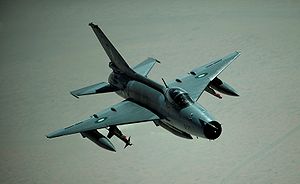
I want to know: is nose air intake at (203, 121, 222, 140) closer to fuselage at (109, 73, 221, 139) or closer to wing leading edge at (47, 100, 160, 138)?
fuselage at (109, 73, 221, 139)

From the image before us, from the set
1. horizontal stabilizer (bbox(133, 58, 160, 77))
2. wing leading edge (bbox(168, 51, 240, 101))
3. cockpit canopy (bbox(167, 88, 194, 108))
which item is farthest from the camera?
horizontal stabilizer (bbox(133, 58, 160, 77))

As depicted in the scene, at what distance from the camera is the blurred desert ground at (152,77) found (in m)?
25.7

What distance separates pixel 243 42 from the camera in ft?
131

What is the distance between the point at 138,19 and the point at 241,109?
69.2ft

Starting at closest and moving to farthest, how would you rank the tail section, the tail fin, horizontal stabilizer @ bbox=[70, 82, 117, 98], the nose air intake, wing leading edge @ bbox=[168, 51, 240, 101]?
the nose air intake, wing leading edge @ bbox=[168, 51, 240, 101], the tail section, the tail fin, horizontal stabilizer @ bbox=[70, 82, 117, 98]

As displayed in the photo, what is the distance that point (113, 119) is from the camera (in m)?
25.9

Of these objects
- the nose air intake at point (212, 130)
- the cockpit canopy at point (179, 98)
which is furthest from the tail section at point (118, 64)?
the nose air intake at point (212, 130)

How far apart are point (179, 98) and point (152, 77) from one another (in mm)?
11383

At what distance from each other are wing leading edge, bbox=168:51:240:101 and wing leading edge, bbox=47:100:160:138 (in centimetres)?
332

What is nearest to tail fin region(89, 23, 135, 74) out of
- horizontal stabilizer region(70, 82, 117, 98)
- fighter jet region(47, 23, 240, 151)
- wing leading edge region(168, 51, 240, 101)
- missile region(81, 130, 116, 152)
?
fighter jet region(47, 23, 240, 151)

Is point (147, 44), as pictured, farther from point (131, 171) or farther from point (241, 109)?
point (131, 171)

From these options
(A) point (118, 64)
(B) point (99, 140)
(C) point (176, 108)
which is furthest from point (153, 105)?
(A) point (118, 64)

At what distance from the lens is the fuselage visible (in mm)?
22709

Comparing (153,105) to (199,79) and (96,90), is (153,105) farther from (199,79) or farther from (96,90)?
(96,90)
